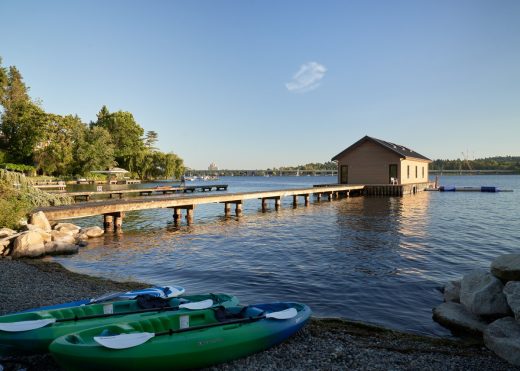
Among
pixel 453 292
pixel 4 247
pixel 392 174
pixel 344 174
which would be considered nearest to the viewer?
pixel 453 292

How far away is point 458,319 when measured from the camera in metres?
6.90

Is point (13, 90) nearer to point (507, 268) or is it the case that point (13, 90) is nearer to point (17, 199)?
point (17, 199)

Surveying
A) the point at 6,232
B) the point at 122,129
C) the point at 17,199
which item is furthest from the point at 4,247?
the point at 122,129

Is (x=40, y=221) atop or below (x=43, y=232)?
atop

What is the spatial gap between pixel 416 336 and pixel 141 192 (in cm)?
3712

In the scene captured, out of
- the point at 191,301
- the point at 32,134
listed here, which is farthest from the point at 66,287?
the point at 32,134

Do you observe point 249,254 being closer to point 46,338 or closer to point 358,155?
point 46,338

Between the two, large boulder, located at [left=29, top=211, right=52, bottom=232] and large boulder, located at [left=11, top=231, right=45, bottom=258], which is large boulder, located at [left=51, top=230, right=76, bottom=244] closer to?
large boulder, located at [left=29, top=211, right=52, bottom=232]

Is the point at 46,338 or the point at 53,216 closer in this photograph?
the point at 46,338

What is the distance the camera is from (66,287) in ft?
29.6

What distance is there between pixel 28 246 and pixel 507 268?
13.8 metres

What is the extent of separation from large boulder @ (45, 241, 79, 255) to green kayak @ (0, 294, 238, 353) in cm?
838

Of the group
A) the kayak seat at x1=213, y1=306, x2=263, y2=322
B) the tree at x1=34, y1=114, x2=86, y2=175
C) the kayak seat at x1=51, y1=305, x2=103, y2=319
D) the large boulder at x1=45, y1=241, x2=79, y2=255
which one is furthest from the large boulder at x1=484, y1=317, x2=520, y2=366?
the tree at x1=34, y1=114, x2=86, y2=175

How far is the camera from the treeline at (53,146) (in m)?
59.9
